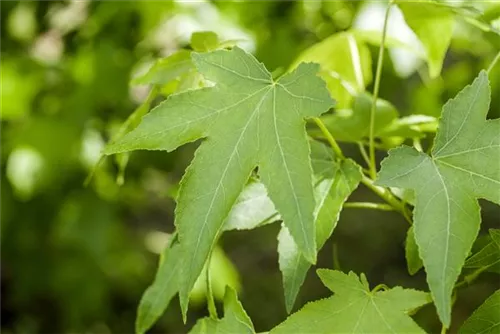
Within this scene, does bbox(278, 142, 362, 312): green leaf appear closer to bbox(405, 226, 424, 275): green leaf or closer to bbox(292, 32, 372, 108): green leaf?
bbox(405, 226, 424, 275): green leaf

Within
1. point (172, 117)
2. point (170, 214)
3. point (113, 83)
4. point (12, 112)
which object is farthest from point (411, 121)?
point (170, 214)

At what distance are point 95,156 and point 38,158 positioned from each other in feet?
0.49

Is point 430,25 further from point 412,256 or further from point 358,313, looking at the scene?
point 358,313

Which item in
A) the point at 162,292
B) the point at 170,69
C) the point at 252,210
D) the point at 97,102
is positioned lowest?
the point at 97,102

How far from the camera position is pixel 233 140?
0.83 meters

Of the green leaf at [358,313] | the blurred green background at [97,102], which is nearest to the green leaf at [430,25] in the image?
the blurred green background at [97,102]

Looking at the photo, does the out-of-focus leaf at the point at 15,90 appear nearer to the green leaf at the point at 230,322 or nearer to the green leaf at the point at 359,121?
the green leaf at the point at 359,121

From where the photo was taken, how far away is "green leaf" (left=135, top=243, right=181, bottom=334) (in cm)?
105

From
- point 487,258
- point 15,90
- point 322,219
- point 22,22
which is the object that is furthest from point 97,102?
point 487,258

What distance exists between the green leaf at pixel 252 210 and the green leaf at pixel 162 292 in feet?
0.37

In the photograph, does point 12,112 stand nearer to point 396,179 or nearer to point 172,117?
point 172,117

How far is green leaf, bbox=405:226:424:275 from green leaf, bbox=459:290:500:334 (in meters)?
0.10

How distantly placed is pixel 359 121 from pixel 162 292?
1.20ft

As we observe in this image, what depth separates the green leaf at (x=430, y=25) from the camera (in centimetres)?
115
